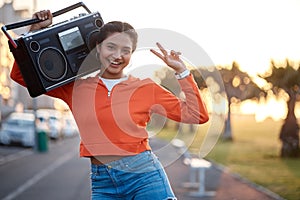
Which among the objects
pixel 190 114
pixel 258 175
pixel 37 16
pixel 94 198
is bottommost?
pixel 258 175

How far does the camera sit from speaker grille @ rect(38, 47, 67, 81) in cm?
363

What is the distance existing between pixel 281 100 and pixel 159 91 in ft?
82.3

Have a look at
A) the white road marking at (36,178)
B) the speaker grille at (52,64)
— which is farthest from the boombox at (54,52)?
the white road marking at (36,178)

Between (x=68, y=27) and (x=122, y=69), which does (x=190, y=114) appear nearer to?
(x=122, y=69)

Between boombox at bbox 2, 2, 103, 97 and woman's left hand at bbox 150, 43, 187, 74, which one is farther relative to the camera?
boombox at bbox 2, 2, 103, 97

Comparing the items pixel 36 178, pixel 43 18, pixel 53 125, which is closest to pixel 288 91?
pixel 36 178

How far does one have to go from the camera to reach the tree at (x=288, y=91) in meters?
25.5

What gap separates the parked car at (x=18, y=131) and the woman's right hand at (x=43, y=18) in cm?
2764

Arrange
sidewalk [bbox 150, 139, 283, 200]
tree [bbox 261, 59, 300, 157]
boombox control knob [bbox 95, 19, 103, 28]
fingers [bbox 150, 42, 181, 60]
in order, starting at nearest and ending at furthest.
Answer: fingers [bbox 150, 42, 181, 60]
boombox control knob [bbox 95, 19, 103, 28]
sidewalk [bbox 150, 139, 283, 200]
tree [bbox 261, 59, 300, 157]

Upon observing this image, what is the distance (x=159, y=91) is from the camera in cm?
347

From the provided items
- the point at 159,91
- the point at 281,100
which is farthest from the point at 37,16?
the point at 281,100

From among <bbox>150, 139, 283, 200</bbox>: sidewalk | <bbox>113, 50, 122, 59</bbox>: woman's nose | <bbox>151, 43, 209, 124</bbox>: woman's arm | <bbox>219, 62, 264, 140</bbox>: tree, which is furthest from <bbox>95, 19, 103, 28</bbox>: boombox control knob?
<bbox>219, 62, 264, 140</bbox>: tree

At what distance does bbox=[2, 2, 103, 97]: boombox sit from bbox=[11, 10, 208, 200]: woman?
165 mm

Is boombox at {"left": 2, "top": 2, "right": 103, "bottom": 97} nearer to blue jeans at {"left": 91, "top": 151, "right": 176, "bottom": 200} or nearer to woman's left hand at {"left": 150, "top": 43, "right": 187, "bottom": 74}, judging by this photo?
woman's left hand at {"left": 150, "top": 43, "right": 187, "bottom": 74}
